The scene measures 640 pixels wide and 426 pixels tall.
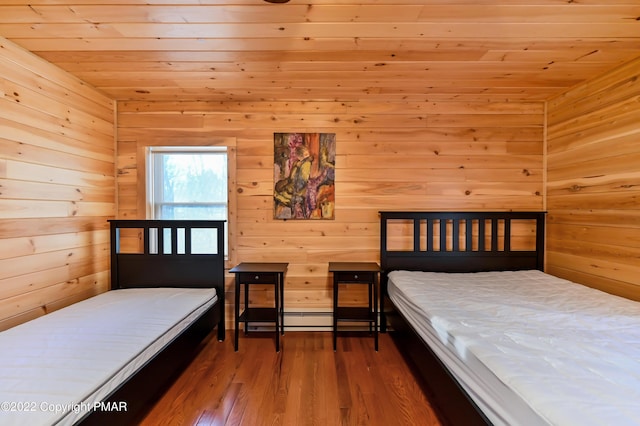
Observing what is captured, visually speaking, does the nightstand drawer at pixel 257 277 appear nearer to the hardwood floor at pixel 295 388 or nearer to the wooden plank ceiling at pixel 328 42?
the hardwood floor at pixel 295 388

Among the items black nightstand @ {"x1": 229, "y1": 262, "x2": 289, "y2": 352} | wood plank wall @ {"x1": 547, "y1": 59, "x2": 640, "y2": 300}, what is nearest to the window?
black nightstand @ {"x1": 229, "y1": 262, "x2": 289, "y2": 352}

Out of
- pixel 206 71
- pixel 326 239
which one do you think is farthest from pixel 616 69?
pixel 206 71

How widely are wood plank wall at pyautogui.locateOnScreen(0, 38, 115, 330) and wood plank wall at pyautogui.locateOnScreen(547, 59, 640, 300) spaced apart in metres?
4.16

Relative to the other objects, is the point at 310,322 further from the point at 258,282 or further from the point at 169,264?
the point at 169,264

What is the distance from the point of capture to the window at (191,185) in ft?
9.61

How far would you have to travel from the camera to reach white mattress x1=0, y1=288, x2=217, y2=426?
1034 mm

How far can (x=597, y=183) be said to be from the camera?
7.48ft

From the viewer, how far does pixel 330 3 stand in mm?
1480

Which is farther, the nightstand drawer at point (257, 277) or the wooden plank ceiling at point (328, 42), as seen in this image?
the nightstand drawer at point (257, 277)

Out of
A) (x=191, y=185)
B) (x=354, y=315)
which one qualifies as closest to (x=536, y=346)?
(x=354, y=315)

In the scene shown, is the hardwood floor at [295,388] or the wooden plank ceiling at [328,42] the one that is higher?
the wooden plank ceiling at [328,42]

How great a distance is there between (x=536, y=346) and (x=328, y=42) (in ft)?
6.38

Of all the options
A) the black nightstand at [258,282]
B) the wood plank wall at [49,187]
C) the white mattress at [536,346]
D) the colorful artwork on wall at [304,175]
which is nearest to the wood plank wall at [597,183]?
the white mattress at [536,346]

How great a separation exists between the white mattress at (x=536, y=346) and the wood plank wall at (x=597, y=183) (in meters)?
0.35
